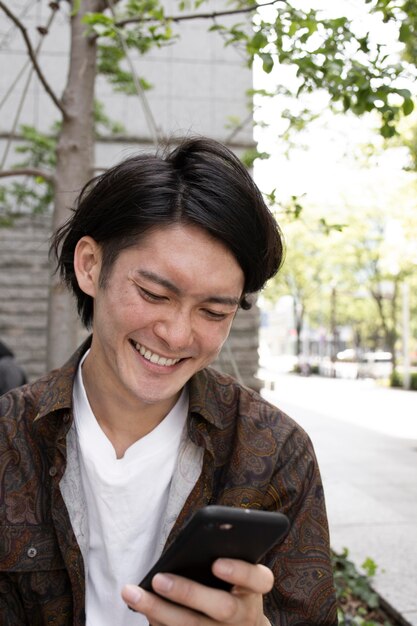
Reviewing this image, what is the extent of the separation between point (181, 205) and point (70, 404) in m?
0.55

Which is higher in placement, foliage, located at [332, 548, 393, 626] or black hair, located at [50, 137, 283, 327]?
black hair, located at [50, 137, 283, 327]

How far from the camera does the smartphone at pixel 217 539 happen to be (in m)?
1.12

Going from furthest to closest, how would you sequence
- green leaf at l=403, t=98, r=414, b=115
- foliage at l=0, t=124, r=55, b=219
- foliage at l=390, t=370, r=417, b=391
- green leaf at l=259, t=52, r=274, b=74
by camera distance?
foliage at l=390, t=370, r=417, b=391
foliage at l=0, t=124, r=55, b=219
green leaf at l=259, t=52, r=274, b=74
green leaf at l=403, t=98, r=414, b=115

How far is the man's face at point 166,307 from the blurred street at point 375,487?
→ 268 cm

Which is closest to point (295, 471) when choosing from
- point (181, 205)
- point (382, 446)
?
point (181, 205)

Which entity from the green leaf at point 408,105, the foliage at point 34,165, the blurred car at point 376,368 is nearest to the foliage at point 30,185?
the foliage at point 34,165

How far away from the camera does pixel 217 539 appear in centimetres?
115

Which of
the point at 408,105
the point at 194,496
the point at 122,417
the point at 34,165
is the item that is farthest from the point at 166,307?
the point at 34,165

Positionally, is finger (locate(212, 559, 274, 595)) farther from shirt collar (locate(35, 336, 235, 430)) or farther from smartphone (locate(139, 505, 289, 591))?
shirt collar (locate(35, 336, 235, 430))

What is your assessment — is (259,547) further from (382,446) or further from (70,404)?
(382,446)

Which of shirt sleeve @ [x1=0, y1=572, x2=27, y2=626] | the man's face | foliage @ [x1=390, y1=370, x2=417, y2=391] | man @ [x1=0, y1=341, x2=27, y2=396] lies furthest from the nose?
foliage @ [x1=390, y1=370, x2=417, y2=391]

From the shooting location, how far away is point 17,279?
8812 mm

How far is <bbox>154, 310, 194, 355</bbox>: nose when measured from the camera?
1.57 meters

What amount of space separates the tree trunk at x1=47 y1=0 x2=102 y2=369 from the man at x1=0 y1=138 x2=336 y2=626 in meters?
2.32
